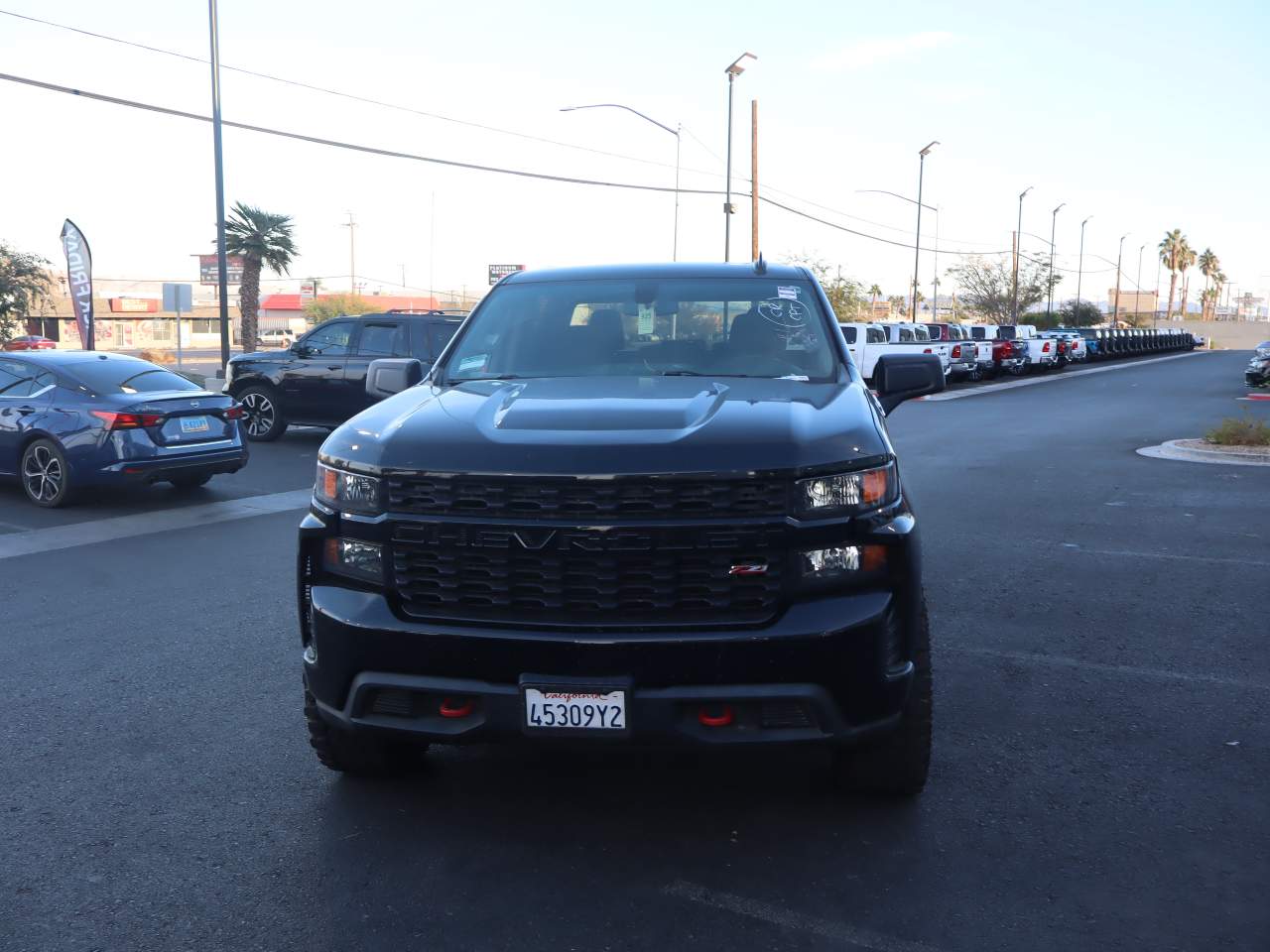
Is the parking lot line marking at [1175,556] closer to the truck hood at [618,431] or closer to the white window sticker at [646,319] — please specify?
the white window sticker at [646,319]

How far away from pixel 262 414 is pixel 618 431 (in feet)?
47.8

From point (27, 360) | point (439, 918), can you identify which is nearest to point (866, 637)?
point (439, 918)

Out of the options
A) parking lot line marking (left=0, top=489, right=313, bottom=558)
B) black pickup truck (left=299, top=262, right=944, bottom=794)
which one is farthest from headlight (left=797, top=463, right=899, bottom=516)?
parking lot line marking (left=0, top=489, right=313, bottom=558)

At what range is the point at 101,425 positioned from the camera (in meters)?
11.2

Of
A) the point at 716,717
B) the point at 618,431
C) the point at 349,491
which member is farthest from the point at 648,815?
the point at 349,491

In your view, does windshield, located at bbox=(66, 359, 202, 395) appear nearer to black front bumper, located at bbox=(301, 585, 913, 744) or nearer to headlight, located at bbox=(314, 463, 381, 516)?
headlight, located at bbox=(314, 463, 381, 516)

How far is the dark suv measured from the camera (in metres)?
16.4

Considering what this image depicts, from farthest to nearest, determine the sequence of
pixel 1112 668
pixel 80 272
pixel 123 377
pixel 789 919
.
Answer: pixel 80 272 < pixel 123 377 < pixel 1112 668 < pixel 789 919

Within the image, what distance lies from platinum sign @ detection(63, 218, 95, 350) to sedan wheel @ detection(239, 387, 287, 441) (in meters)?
11.6

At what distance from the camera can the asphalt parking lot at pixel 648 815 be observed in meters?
3.38

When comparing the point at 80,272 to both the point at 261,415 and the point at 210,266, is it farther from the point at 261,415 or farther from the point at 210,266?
the point at 261,415

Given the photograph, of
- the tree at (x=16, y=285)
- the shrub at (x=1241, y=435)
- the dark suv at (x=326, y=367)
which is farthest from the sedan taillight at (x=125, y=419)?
the tree at (x=16, y=285)

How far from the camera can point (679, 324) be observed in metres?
5.07

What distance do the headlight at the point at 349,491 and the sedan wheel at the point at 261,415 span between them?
1371cm
